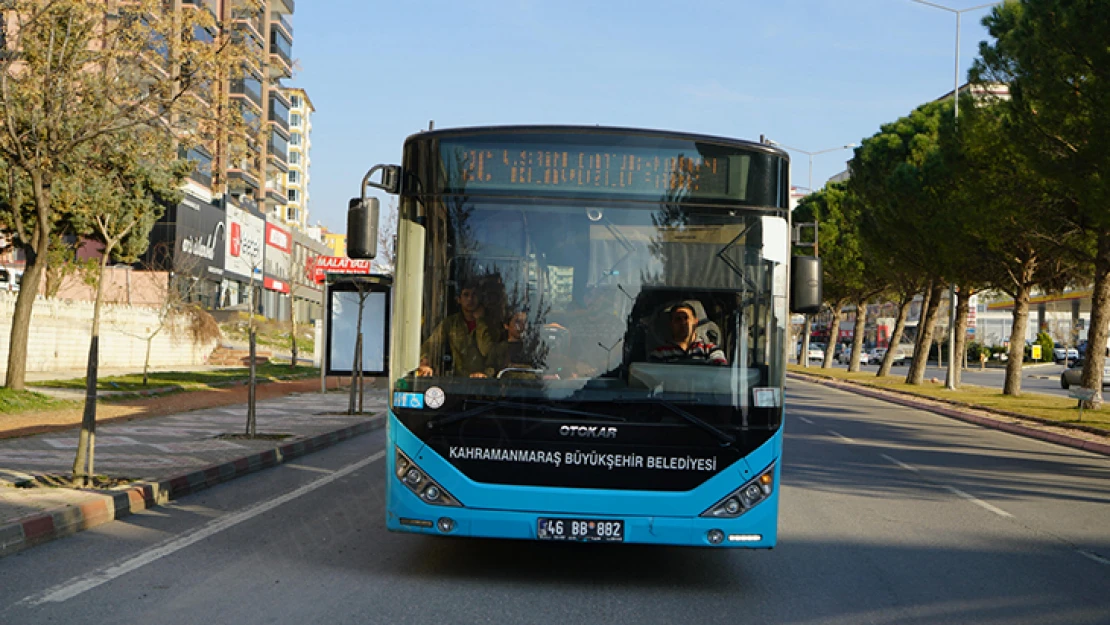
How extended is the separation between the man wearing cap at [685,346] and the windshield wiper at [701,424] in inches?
12.3

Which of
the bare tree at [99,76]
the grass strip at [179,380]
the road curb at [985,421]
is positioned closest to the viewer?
the bare tree at [99,76]

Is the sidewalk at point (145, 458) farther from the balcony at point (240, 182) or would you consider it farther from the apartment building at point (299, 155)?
the apartment building at point (299, 155)

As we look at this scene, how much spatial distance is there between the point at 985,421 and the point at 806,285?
2056cm

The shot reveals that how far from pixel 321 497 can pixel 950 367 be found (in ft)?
106

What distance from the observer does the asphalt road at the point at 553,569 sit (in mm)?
6281

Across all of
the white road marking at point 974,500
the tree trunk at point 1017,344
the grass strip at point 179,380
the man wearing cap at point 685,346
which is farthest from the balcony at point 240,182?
the man wearing cap at point 685,346

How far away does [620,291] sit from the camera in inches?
278

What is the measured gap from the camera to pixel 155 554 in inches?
304

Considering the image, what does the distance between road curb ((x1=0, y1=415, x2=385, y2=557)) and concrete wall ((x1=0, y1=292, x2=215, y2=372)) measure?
20.1 metres

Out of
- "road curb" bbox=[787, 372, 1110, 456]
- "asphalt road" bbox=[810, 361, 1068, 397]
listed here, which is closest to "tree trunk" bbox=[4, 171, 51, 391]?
"road curb" bbox=[787, 372, 1110, 456]

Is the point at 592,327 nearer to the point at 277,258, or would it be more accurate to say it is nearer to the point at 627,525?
the point at 627,525

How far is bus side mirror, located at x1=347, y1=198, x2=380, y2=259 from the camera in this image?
22.9 feet

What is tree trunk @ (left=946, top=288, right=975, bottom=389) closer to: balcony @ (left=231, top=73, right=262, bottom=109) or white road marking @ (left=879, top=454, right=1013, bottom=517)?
white road marking @ (left=879, top=454, right=1013, bottom=517)

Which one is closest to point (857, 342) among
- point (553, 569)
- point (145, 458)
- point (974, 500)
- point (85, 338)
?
point (85, 338)
